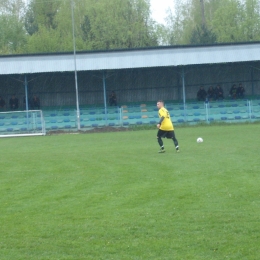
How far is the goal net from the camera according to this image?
118ft

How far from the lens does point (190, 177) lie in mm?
12992

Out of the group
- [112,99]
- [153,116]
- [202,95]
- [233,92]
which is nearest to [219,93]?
[233,92]

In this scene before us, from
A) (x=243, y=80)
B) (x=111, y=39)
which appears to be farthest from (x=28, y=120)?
(x=111, y=39)

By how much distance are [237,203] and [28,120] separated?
92.2 ft

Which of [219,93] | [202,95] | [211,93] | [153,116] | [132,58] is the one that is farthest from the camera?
[211,93]

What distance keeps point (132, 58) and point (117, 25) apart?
29254 millimetres

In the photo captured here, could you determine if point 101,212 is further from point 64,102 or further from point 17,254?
point 64,102

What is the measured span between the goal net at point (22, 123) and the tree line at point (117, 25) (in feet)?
105

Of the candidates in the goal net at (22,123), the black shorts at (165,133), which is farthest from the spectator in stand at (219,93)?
the black shorts at (165,133)

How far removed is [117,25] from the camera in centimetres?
6888

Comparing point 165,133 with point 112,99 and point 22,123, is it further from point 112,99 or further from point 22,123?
point 112,99

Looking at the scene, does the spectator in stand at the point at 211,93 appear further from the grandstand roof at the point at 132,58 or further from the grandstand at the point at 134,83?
the grandstand roof at the point at 132,58

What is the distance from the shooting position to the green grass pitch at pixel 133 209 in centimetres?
747

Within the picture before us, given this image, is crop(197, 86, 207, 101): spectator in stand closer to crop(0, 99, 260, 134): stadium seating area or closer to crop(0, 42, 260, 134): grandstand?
crop(0, 42, 260, 134): grandstand
